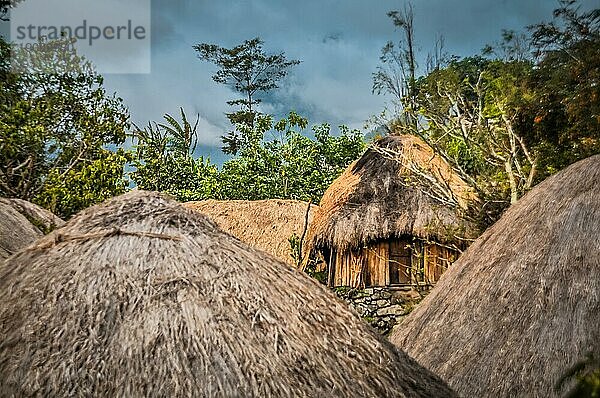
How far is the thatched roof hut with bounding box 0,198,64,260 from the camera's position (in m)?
7.60

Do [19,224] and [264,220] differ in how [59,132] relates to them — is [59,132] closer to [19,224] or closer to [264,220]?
[264,220]

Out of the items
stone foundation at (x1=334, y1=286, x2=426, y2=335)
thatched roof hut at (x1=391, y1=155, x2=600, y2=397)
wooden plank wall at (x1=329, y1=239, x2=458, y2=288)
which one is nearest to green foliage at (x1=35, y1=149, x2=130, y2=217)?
wooden plank wall at (x1=329, y1=239, x2=458, y2=288)

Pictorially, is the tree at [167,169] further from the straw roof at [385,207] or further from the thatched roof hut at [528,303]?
the thatched roof hut at [528,303]

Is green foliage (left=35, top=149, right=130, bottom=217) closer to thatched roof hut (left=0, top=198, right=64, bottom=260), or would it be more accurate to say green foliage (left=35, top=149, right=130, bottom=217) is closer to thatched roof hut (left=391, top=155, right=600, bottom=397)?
thatched roof hut (left=0, top=198, right=64, bottom=260)

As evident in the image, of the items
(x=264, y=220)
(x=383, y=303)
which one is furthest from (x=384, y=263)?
(x=264, y=220)

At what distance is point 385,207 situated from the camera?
14.0 meters

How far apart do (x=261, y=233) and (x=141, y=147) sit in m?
7.74

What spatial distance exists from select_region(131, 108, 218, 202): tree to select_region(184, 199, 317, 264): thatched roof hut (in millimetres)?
5372

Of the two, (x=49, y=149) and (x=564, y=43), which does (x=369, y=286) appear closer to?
(x=564, y=43)

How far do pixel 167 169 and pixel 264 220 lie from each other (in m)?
7.42

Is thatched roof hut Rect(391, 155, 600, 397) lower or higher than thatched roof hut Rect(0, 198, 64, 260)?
lower

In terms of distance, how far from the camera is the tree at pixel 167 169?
21.6 meters

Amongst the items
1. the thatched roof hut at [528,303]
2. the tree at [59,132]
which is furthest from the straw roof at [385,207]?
the thatched roof hut at [528,303]

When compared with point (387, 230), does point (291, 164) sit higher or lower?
higher
